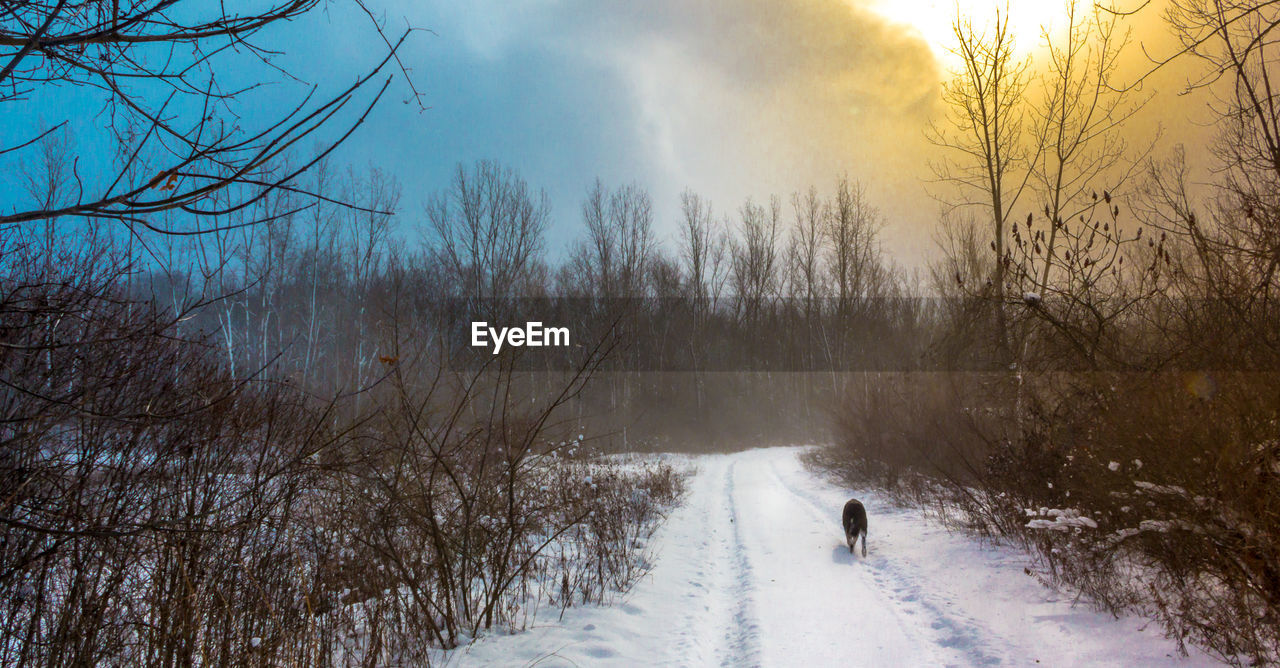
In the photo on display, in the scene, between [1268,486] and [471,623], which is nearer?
[1268,486]

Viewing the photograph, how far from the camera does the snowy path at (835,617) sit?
14.3 ft

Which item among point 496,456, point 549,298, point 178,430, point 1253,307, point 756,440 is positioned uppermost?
point 549,298

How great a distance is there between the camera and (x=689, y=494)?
49.8ft

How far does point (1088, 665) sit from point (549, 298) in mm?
32506

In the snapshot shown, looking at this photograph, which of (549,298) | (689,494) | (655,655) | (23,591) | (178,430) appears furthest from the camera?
(549,298)

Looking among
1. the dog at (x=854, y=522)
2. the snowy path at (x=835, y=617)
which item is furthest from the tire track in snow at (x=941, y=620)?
the dog at (x=854, y=522)

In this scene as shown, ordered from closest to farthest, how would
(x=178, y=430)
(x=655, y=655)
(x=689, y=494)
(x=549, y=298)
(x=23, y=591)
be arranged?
(x=23, y=591) < (x=178, y=430) < (x=655, y=655) < (x=689, y=494) < (x=549, y=298)

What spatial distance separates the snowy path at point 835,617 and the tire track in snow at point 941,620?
13 millimetres

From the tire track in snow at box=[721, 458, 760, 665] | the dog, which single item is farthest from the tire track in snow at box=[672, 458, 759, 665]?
the dog

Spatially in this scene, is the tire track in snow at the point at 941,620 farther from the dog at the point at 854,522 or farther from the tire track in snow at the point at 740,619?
the tire track in snow at the point at 740,619

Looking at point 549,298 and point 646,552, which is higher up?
point 549,298

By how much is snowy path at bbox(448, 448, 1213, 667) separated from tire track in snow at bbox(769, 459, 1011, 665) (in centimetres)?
1

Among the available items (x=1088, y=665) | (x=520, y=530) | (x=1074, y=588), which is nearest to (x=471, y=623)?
(x=520, y=530)

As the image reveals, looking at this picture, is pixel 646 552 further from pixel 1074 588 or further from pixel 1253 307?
pixel 1253 307
